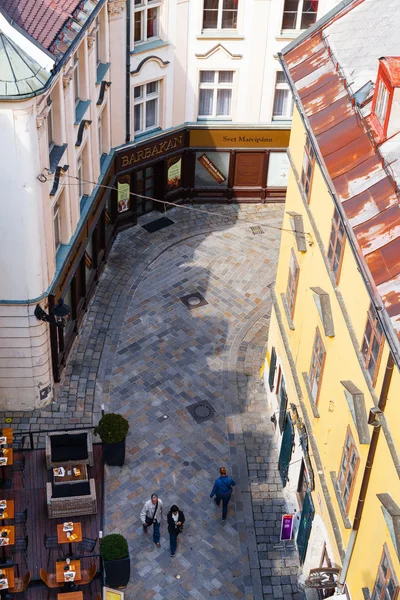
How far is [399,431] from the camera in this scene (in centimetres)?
1852

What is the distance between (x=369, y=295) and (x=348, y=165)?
13.0 ft

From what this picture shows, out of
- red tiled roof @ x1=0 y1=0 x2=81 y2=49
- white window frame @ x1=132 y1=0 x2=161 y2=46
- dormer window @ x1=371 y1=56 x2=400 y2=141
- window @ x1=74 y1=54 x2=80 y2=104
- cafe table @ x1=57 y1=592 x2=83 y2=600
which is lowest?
cafe table @ x1=57 y1=592 x2=83 y2=600

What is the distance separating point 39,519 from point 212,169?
20.7 meters

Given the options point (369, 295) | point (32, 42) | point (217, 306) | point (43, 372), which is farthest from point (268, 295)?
point (369, 295)

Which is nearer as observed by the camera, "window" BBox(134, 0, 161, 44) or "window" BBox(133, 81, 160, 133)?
"window" BBox(134, 0, 161, 44)

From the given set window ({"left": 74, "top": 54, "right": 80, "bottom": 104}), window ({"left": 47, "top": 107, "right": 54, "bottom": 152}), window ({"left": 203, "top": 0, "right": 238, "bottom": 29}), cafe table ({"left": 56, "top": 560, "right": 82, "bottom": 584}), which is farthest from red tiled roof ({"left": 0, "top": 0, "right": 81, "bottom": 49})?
cafe table ({"left": 56, "top": 560, "right": 82, "bottom": 584})

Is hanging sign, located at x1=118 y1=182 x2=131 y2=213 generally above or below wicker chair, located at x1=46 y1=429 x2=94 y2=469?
above

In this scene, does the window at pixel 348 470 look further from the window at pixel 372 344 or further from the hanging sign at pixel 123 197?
the hanging sign at pixel 123 197

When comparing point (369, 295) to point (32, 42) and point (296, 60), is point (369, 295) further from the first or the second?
point (32, 42)

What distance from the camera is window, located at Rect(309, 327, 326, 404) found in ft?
82.6

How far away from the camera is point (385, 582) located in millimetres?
19672

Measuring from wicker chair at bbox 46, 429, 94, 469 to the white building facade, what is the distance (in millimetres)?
2612

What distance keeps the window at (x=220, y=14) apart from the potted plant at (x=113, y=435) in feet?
61.2

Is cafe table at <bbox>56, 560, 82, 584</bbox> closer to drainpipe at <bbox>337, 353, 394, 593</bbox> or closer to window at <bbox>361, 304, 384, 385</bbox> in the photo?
drainpipe at <bbox>337, 353, 394, 593</bbox>
